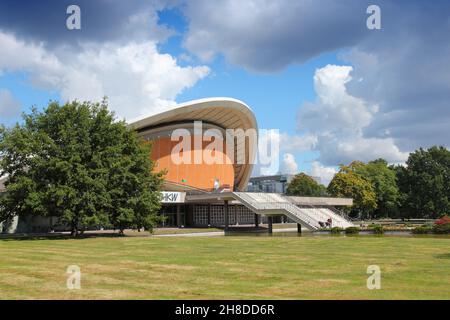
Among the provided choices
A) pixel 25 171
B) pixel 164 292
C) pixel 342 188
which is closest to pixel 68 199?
pixel 25 171

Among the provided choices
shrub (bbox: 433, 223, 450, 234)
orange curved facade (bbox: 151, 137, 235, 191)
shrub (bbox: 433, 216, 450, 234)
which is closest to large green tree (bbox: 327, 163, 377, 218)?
orange curved facade (bbox: 151, 137, 235, 191)

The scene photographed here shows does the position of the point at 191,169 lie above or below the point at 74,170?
above

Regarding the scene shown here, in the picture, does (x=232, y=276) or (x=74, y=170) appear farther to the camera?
(x=74, y=170)

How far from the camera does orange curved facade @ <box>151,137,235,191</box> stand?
185 feet

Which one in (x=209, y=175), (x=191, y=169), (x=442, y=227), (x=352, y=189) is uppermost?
(x=191, y=169)

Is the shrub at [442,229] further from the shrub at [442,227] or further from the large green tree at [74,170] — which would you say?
the large green tree at [74,170]

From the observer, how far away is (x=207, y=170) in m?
62.6

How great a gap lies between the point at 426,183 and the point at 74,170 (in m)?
68.1

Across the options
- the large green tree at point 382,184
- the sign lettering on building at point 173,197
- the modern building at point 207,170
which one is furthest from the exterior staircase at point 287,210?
the large green tree at point 382,184

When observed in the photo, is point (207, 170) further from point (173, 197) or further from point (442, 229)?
point (442, 229)

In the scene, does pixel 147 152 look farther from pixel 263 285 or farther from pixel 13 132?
pixel 263 285

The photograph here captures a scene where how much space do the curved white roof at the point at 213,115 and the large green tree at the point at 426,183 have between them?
31.7 meters

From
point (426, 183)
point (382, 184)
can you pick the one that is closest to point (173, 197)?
point (382, 184)
